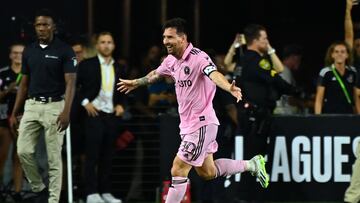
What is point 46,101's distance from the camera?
1335 centimetres

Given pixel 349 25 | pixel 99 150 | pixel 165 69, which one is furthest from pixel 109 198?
pixel 349 25

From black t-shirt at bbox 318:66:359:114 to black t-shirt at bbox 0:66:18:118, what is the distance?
3930 millimetres

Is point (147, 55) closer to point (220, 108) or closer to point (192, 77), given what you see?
point (220, 108)

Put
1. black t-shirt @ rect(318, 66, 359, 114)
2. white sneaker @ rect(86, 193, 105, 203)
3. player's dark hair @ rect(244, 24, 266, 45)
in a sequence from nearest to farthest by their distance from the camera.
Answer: player's dark hair @ rect(244, 24, 266, 45) → white sneaker @ rect(86, 193, 105, 203) → black t-shirt @ rect(318, 66, 359, 114)

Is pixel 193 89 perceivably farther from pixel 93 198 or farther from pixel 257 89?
pixel 93 198

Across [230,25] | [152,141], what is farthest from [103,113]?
[230,25]

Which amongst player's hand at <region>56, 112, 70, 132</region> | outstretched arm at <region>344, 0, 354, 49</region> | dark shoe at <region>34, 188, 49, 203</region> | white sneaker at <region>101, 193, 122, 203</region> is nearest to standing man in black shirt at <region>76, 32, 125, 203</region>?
white sneaker at <region>101, 193, 122, 203</region>

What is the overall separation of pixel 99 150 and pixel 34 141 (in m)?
1.40

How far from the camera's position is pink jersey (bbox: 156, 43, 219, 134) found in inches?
461

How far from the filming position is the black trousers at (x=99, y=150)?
47.7ft

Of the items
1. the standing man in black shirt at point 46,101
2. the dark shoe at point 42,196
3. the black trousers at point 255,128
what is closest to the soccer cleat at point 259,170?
the black trousers at point 255,128

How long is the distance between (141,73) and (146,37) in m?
1.35

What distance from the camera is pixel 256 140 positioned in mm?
14430

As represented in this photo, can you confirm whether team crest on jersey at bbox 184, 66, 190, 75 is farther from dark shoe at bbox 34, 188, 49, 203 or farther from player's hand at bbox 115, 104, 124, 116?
→ player's hand at bbox 115, 104, 124, 116
